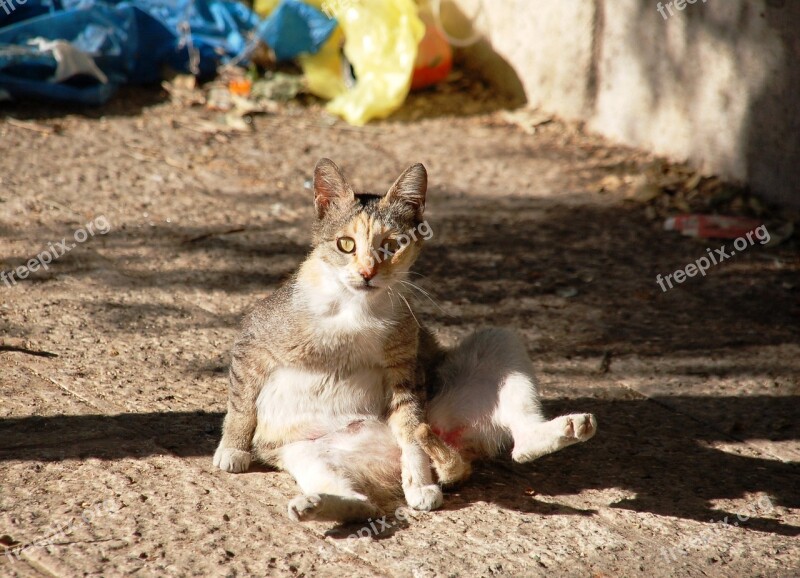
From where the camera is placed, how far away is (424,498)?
3475 mm

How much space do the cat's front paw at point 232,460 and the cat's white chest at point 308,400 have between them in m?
0.12

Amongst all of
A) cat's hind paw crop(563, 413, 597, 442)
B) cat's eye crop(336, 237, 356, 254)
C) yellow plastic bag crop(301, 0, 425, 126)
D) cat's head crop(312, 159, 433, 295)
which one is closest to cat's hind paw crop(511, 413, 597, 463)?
cat's hind paw crop(563, 413, 597, 442)

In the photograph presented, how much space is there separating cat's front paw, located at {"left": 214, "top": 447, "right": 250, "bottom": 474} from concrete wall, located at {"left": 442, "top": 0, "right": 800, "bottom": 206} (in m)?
4.72

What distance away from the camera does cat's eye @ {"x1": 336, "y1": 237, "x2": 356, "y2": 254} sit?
3586 mm

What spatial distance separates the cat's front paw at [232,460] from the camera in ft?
11.9

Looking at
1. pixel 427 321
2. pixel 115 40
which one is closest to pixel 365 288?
pixel 427 321

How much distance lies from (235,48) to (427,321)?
165 inches

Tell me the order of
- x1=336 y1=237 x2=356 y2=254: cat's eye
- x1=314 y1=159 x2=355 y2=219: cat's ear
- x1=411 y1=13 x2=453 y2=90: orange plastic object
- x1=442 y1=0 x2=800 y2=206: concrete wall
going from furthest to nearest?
x1=411 y1=13 x2=453 y2=90: orange plastic object
x1=442 y1=0 x2=800 y2=206: concrete wall
x1=314 y1=159 x2=355 y2=219: cat's ear
x1=336 y1=237 x2=356 y2=254: cat's eye

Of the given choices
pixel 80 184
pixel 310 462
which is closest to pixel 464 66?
pixel 80 184

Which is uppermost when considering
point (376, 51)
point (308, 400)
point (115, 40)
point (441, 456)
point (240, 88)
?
point (376, 51)

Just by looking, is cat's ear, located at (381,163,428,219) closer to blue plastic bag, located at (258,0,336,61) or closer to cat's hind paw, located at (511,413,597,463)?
cat's hind paw, located at (511,413,597,463)

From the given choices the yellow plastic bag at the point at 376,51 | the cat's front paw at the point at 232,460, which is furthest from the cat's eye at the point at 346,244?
the yellow plastic bag at the point at 376,51

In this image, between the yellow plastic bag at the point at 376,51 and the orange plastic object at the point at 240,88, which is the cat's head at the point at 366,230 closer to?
the yellow plastic bag at the point at 376,51

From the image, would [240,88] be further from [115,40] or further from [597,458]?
[597,458]
